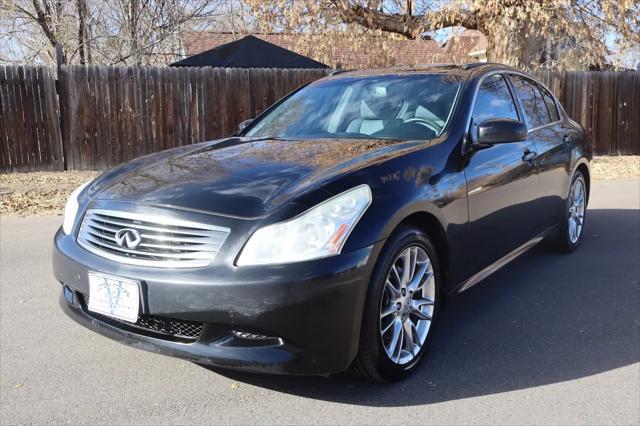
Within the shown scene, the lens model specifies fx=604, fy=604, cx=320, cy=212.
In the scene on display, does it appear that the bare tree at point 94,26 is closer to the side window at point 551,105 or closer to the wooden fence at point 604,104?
the wooden fence at point 604,104

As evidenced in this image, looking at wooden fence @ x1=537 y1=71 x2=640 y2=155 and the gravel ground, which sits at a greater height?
wooden fence @ x1=537 y1=71 x2=640 y2=155

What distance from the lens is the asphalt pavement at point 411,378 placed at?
2.89 metres

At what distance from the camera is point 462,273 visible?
3.67 m

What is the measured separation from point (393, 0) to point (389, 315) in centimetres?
1336

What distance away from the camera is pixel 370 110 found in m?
4.23

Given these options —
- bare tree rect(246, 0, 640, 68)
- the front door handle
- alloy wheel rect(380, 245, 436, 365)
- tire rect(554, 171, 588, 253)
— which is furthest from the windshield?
bare tree rect(246, 0, 640, 68)

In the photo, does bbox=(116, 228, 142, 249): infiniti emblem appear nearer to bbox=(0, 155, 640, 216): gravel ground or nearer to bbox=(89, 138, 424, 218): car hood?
bbox=(89, 138, 424, 218): car hood

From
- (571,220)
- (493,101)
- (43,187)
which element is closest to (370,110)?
(493,101)

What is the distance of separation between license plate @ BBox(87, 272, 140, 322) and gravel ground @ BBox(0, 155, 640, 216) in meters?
5.44

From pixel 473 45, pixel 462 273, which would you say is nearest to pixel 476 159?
pixel 462 273

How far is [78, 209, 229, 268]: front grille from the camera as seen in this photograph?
273 cm

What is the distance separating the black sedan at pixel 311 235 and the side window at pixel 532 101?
70 centimetres

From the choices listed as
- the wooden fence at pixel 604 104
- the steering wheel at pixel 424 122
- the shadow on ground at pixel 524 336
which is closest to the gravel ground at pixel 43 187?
the wooden fence at pixel 604 104

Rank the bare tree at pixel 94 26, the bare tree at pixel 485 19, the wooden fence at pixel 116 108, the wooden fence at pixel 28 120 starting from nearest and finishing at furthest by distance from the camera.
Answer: the wooden fence at pixel 28 120 < the wooden fence at pixel 116 108 < the bare tree at pixel 485 19 < the bare tree at pixel 94 26
